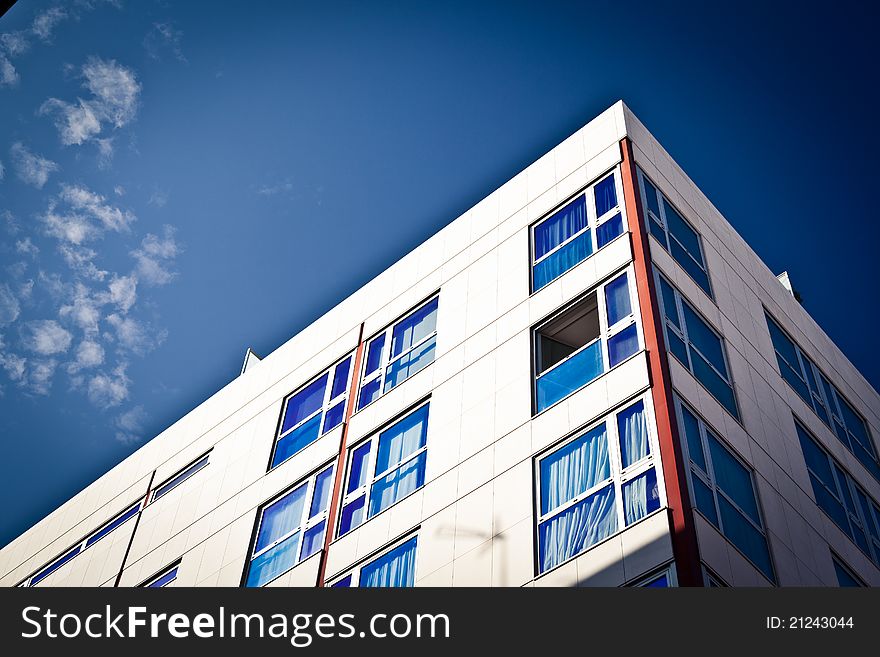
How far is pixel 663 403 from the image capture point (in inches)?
639

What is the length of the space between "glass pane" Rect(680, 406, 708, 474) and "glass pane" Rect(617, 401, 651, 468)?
2.54ft

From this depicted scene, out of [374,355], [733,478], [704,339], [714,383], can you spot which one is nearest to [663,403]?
[733,478]

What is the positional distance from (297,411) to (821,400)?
513 inches

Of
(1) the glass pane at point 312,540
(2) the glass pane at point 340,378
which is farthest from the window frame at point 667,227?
(1) the glass pane at point 312,540

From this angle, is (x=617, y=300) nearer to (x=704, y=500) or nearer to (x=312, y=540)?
(x=704, y=500)

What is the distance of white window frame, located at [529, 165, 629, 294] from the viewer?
20516 millimetres

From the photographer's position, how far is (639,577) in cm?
1434

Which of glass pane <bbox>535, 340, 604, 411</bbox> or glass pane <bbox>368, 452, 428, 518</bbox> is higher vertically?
glass pane <bbox>535, 340, 604, 411</bbox>

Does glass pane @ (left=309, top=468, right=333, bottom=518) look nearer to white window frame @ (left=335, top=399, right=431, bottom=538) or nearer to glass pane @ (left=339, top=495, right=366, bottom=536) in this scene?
white window frame @ (left=335, top=399, right=431, bottom=538)

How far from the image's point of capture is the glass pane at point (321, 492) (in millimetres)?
21531

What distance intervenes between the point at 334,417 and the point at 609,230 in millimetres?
7995

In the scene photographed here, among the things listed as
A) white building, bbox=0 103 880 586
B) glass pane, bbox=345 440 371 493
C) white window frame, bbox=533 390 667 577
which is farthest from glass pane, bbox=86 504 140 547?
white window frame, bbox=533 390 667 577
